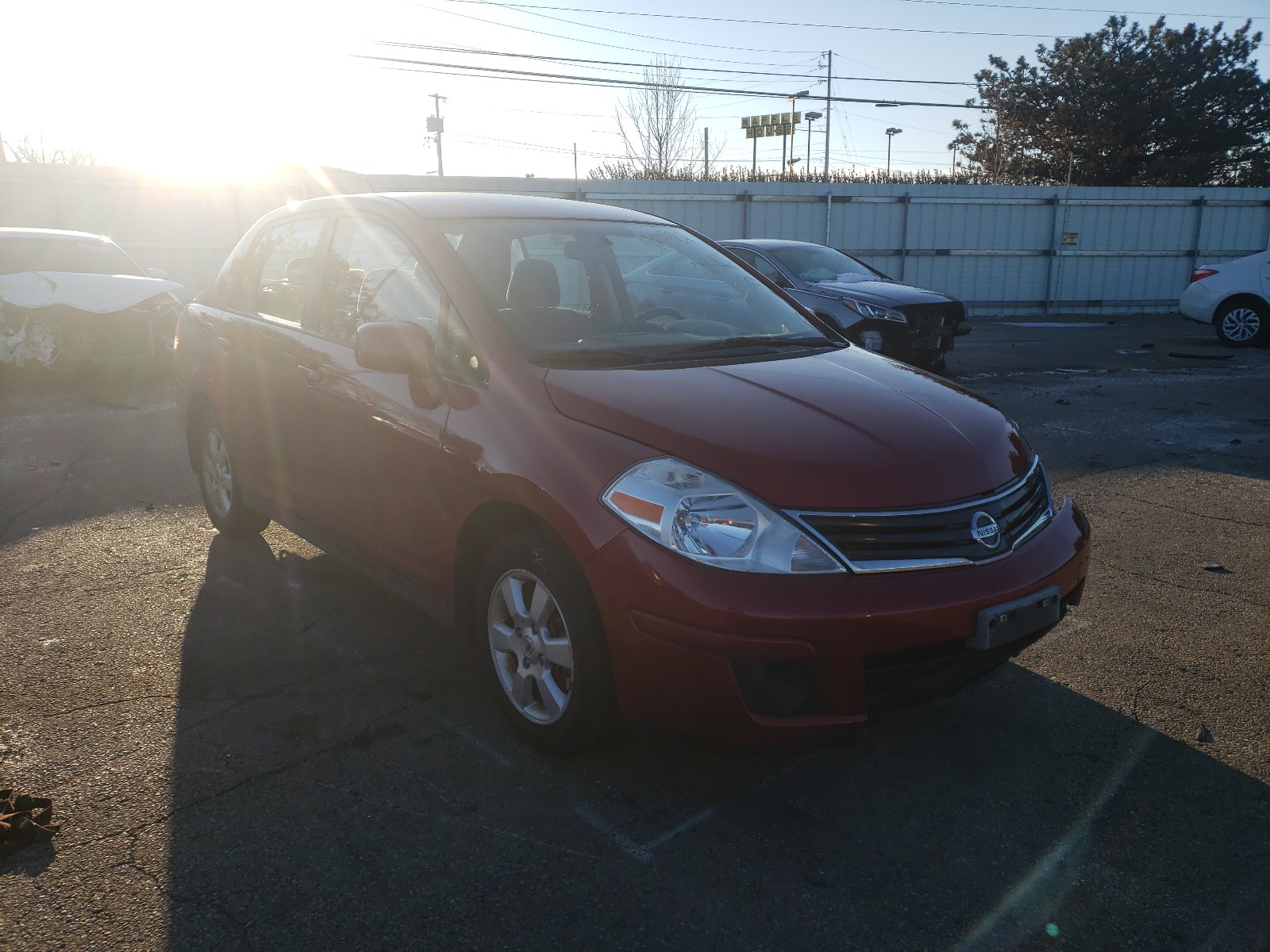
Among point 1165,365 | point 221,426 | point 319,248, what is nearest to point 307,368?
point 319,248

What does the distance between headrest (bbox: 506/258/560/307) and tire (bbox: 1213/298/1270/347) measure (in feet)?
46.4

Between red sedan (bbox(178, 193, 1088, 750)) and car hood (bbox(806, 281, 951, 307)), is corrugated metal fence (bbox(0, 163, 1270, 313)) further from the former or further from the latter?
red sedan (bbox(178, 193, 1088, 750))

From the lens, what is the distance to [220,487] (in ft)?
16.8

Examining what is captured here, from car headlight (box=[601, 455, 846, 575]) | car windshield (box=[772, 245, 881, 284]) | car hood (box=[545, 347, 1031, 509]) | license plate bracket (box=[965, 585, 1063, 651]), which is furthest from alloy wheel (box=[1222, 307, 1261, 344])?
car headlight (box=[601, 455, 846, 575])

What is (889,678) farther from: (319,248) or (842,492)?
(319,248)

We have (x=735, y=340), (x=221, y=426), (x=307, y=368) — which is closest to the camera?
(x=735, y=340)

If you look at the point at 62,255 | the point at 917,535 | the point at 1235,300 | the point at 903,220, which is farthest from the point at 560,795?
the point at 903,220

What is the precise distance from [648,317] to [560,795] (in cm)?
174

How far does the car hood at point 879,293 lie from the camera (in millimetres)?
10500

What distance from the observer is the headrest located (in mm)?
3494

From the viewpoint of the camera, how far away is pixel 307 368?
3949mm

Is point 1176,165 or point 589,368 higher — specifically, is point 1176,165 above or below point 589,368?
above

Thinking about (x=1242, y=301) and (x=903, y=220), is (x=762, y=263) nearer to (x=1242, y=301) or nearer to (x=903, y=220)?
(x=1242, y=301)

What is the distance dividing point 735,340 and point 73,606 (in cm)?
302
